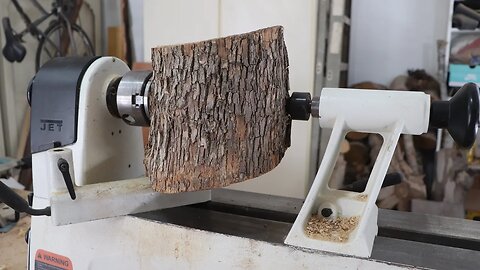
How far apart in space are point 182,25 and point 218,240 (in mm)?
1461

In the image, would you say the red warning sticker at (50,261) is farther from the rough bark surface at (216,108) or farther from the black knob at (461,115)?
the black knob at (461,115)

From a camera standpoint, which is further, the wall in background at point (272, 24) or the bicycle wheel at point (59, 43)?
the bicycle wheel at point (59, 43)

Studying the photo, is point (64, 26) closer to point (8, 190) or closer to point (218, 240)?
point (8, 190)

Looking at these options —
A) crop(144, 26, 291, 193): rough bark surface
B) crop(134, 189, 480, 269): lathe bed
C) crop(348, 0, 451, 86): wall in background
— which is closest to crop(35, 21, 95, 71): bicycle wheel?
crop(348, 0, 451, 86): wall in background

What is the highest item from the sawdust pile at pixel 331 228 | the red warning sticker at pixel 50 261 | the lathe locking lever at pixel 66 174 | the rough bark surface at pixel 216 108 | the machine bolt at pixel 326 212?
the rough bark surface at pixel 216 108

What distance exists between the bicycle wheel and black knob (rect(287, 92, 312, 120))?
1881 mm

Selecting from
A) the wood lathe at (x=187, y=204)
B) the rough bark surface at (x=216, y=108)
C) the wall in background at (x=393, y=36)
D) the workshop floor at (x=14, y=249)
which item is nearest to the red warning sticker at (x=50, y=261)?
the wood lathe at (x=187, y=204)

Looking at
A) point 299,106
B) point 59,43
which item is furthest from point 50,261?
point 59,43

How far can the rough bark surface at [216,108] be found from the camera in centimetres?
65

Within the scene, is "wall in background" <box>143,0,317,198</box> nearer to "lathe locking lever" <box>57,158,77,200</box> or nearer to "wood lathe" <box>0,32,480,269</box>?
"wood lathe" <box>0,32,480,269</box>

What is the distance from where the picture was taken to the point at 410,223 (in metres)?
0.81

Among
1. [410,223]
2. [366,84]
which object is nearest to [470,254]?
[410,223]

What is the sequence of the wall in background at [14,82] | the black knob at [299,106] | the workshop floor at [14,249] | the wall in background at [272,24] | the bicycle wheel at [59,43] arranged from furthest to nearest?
the bicycle wheel at [59,43] → the wall in background at [14,82] → the wall in background at [272,24] → the workshop floor at [14,249] → the black knob at [299,106]

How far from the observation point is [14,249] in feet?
4.06
